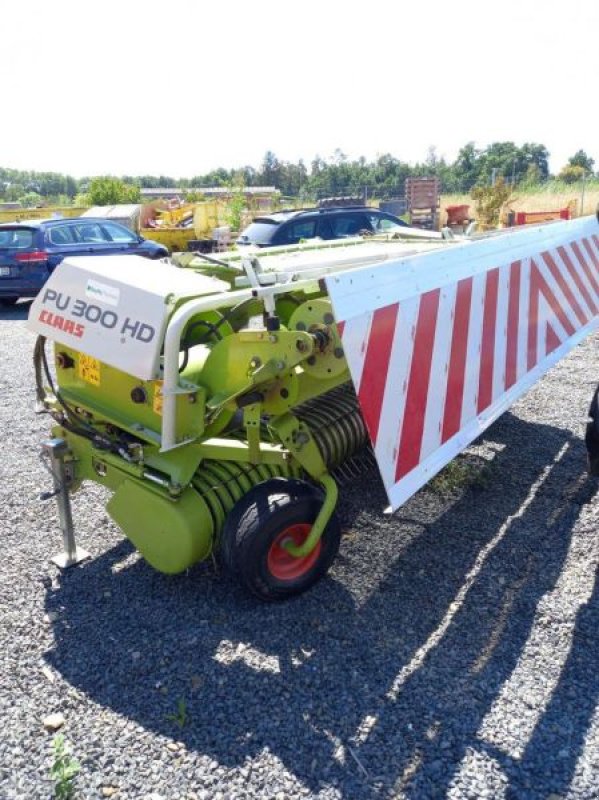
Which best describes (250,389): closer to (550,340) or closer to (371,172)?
(550,340)

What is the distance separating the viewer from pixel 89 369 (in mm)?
3338

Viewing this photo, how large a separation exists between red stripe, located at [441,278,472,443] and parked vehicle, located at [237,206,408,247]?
7.48 m

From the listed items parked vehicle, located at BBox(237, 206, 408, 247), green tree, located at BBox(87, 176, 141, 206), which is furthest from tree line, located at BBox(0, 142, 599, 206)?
parked vehicle, located at BBox(237, 206, 408, 247)

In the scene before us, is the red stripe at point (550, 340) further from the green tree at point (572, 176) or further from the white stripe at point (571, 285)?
the green tree at point (572, 176)

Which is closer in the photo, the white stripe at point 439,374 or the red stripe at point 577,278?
the white stripe at point 439,374

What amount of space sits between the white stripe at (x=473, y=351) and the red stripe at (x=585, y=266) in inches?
76.4

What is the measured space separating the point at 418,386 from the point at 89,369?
159 cm

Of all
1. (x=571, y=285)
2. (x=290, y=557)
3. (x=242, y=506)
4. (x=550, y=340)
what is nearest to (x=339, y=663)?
(x=290, y=557)

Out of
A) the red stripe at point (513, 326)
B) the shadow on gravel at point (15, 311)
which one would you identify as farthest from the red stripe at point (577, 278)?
the shadow on gravel at point (15, 311)

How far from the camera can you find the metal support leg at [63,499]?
3.34 metres

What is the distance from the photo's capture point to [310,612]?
3.01 m

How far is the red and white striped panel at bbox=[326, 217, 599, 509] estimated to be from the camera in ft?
8.91

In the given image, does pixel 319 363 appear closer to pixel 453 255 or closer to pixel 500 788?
pixel 453 255

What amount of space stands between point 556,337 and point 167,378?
9.71ft
